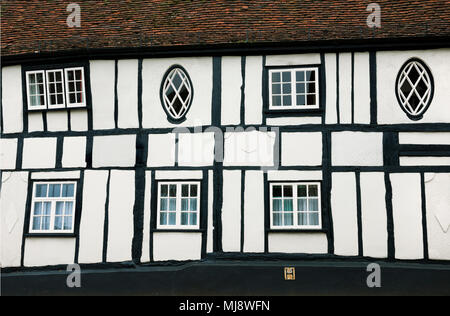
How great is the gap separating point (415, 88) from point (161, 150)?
596 centimetres

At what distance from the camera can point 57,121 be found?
11.4 meters

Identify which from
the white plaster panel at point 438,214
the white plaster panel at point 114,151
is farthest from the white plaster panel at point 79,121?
the white plaster panel at point 438,214

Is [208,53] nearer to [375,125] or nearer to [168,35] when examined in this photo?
[168,35]

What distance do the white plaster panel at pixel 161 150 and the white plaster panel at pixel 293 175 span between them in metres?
2.32

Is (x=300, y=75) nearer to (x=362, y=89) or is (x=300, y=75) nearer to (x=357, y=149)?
(x=362, y=89)

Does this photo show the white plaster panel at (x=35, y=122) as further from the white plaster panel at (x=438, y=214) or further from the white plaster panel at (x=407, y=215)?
the white plaster panel at (x=438, y=214)

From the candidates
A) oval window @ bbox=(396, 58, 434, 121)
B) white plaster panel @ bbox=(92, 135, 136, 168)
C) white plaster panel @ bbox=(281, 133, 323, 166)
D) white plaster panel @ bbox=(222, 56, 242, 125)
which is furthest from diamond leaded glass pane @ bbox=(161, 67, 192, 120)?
oval window @ bbox=(396, 58, 434, 121)

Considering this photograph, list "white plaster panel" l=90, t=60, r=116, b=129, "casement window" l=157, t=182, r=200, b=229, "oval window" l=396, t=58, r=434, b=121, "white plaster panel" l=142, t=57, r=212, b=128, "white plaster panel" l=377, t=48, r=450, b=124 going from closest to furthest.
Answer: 1. "white plaster panel" l=377, t=48, r=450, b=124
2. "oval window" l=396, t=58, r=434, b=121
3. "casement window" l=157, t=182, r=200, b=229
4. "white plaster panel" l=142, t=57, r=212, b=128
5. "white plaster panel" l=90, t=60, r=116, b=129

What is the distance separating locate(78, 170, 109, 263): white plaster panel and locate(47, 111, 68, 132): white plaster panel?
1324 millimetres

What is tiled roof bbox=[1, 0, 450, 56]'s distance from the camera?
10.7m

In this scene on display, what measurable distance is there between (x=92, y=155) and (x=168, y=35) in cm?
340

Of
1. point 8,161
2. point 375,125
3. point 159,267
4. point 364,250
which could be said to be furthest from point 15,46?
point 364,250

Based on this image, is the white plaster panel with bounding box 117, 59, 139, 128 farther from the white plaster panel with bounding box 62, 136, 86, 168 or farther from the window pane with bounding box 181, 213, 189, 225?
the window pane with bounding box 181, 213, 189, 225

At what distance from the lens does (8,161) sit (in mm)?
11391
